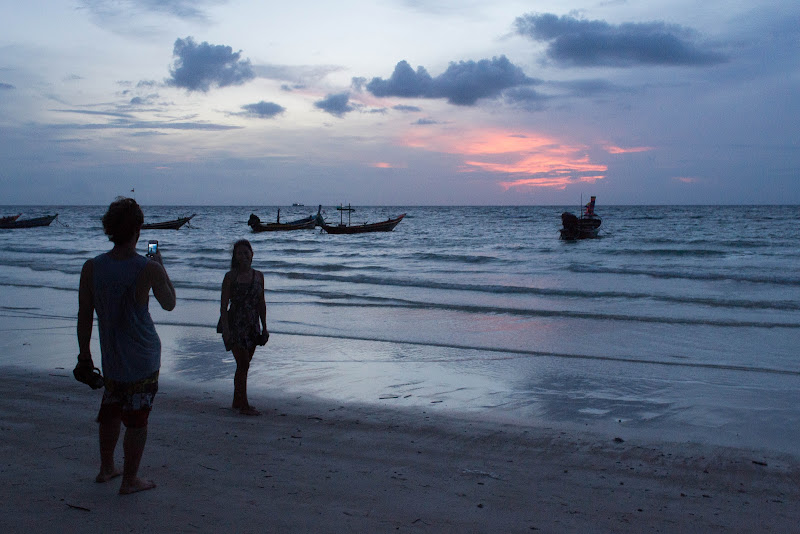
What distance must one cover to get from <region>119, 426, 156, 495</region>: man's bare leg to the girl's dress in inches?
73.3

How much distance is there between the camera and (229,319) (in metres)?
5.45

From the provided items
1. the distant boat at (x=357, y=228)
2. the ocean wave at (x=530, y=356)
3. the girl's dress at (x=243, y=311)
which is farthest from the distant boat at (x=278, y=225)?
the girl's dress at (x=243, y=311)

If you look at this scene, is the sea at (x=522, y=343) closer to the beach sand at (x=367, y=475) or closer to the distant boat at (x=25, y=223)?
the beach sand at (x=367, y=475)

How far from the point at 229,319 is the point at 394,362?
9.68ft

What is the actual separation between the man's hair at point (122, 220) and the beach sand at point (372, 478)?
4.91 feet

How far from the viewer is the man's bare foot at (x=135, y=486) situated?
3588 millimetres

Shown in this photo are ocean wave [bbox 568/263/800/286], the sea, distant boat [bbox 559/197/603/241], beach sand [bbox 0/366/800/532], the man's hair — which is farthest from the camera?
distant boat [bbox 559/197/603/241]

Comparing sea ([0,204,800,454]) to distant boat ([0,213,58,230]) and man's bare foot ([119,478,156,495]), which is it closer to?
man's bare foot ([119,478,156,495])

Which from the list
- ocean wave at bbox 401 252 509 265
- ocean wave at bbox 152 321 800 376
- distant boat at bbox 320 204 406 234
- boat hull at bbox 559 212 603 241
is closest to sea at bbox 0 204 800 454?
ocean wave at bbox 152 321 800 376

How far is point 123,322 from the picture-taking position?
130 inches

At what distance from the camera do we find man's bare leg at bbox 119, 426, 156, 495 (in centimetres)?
353

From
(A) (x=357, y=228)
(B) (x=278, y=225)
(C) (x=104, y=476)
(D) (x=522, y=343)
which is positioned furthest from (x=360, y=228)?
(C) (x=104, y=476)

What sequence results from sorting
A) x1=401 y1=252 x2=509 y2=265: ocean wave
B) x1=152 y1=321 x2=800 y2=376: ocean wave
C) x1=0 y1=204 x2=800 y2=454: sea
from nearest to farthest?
x1=0 y1=204 x2=800 y2=454: sea, x1=152 y1=321 x2=800 y2=376: ocean wave, x1=401 y1=252 x2=509 y2=265: ocean wave

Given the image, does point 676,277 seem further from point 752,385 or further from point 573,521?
point 573,521
